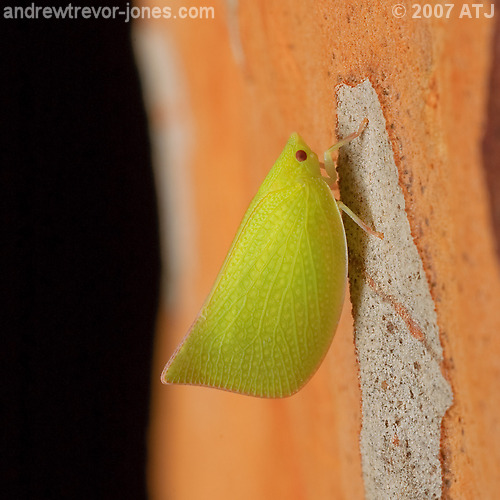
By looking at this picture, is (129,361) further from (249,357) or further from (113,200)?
(249,357)

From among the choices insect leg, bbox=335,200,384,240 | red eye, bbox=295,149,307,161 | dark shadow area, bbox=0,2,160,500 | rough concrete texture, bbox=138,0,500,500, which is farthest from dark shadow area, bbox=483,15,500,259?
dark shadow area, bbox=0,2,160,500

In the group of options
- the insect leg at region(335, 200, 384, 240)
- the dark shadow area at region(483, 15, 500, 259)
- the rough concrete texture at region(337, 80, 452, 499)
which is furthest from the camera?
the insect leg at region(335, 200, 384, 240)

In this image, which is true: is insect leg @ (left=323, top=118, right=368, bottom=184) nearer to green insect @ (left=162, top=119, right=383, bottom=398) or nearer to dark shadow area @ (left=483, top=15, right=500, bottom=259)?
green insect @ (left=162, top=119, right=383, bottom=398)

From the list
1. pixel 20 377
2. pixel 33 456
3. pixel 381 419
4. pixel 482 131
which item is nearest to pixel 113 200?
pixel 20 377

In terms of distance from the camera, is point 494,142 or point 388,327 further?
point 388,327

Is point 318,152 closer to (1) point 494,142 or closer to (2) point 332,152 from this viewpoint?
(2) point 332,152

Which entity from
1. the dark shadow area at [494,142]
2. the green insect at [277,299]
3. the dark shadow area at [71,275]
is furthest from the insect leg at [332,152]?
the dark shadow area at [71,275]

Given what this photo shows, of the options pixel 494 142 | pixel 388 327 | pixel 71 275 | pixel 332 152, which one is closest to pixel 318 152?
pixel 332 152
